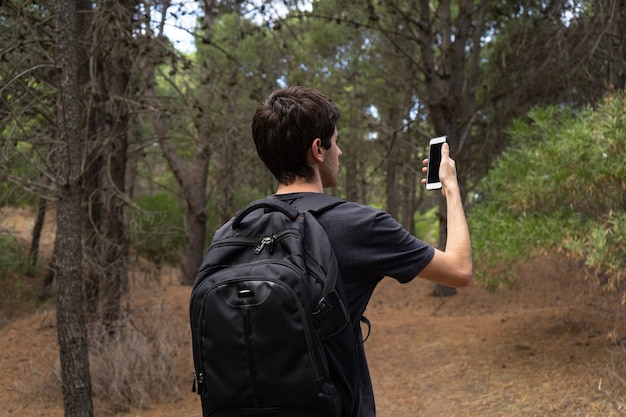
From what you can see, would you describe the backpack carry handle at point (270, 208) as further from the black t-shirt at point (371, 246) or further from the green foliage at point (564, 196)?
the green foliage at point (564, 196)

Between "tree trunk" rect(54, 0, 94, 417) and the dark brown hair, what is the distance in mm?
3110

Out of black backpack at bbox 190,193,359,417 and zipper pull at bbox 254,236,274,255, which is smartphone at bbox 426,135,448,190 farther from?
zipper pull at bbox 254,236,274,255

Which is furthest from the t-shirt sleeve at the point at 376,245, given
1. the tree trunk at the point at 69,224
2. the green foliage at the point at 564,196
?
the green foliage at the point at 564,196

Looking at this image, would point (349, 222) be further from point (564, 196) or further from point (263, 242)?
point (564, 196)

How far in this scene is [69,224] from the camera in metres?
4.75

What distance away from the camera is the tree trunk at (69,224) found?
475cm

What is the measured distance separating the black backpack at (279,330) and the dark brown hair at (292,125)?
0.20 metres

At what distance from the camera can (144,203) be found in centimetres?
1384

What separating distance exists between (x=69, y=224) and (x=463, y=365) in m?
4.83

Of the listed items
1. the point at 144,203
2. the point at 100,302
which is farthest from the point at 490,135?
the point at 100,302

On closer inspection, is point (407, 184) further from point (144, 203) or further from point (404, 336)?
point (404, 336)

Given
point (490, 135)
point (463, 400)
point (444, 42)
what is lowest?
point (463, 400)

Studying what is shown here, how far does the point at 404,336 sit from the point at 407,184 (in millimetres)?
9661

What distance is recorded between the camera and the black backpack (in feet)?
5.80
